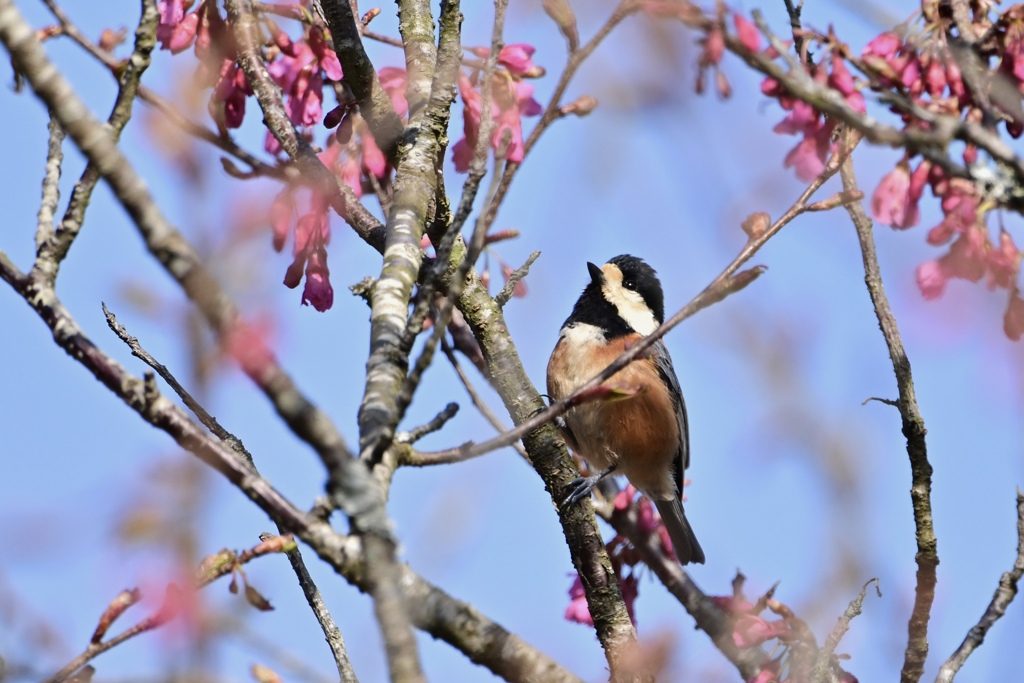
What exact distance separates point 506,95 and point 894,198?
1073mm

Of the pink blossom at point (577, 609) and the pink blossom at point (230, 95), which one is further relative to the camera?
the pink blossom at point (577, 609)

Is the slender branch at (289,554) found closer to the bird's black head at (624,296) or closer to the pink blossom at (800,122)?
the pink blossom at (800,122)

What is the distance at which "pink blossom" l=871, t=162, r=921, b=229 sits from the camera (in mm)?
2342

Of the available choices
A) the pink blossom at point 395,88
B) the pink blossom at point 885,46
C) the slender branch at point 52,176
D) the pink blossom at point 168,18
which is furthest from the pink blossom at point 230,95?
the pink blossom at point 885,46

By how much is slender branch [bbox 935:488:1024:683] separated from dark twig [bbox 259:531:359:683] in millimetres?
1546

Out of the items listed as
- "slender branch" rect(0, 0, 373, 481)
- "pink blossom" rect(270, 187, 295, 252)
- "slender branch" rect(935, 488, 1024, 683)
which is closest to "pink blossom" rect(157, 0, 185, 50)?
"pink blossom" rect(270, 187, 295, 252)

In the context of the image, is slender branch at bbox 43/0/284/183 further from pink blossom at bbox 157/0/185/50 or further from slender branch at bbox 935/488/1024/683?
slender branch at bbox 935/488/1024/683

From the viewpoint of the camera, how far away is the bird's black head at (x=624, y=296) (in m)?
4.92

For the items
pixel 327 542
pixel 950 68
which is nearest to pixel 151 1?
pixel 327 542

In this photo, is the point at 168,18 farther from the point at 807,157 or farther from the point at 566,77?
the point at 807,157

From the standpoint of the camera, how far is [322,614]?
2.72 m

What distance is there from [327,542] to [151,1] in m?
0.93

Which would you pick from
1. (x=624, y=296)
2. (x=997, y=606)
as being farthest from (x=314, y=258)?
(x=624, y=296)

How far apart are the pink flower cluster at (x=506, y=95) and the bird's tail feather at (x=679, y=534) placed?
2.46 meters
